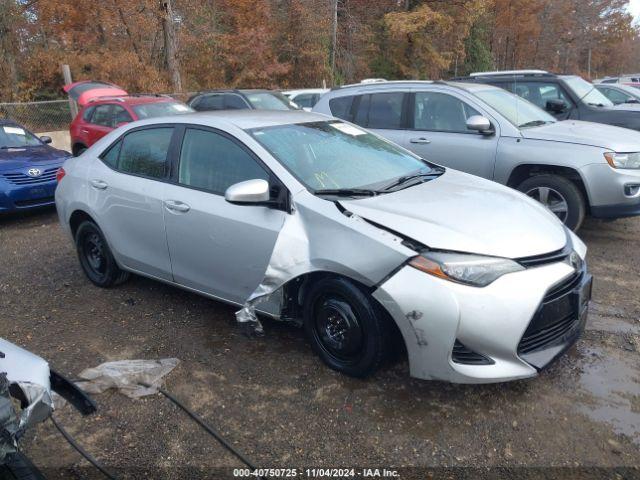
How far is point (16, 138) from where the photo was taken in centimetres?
910

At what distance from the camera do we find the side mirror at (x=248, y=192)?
3355mm

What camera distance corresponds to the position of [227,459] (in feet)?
9.30

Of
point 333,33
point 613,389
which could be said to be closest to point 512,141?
point 613,389

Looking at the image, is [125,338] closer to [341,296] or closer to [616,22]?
[341,296]

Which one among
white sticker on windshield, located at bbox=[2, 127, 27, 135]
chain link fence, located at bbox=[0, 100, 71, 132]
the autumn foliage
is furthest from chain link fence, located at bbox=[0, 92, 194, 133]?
white sticker on windshield, located at bbox=[2, 127, 27, 135]

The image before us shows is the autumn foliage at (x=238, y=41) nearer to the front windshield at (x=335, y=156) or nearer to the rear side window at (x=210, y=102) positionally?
the rear side window at (x=210, y=102)

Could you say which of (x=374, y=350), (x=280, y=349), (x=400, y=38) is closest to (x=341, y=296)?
(x=374, y=350)

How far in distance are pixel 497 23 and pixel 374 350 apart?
40.0 metres

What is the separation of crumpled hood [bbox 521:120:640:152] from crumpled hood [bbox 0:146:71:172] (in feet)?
22.6

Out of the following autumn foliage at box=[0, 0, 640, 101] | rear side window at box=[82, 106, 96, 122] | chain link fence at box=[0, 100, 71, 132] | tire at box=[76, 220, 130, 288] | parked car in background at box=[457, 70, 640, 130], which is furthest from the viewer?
autumn foliage at box=[0, 0, 640, 101]

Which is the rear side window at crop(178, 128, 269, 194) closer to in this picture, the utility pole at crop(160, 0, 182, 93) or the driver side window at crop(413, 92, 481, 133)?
the driver side window at crop(413, 92, 481, 133)

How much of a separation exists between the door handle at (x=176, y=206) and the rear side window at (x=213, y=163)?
162mm

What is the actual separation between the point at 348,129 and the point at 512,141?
7.95 feet

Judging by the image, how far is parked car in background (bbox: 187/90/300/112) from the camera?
1246cm
